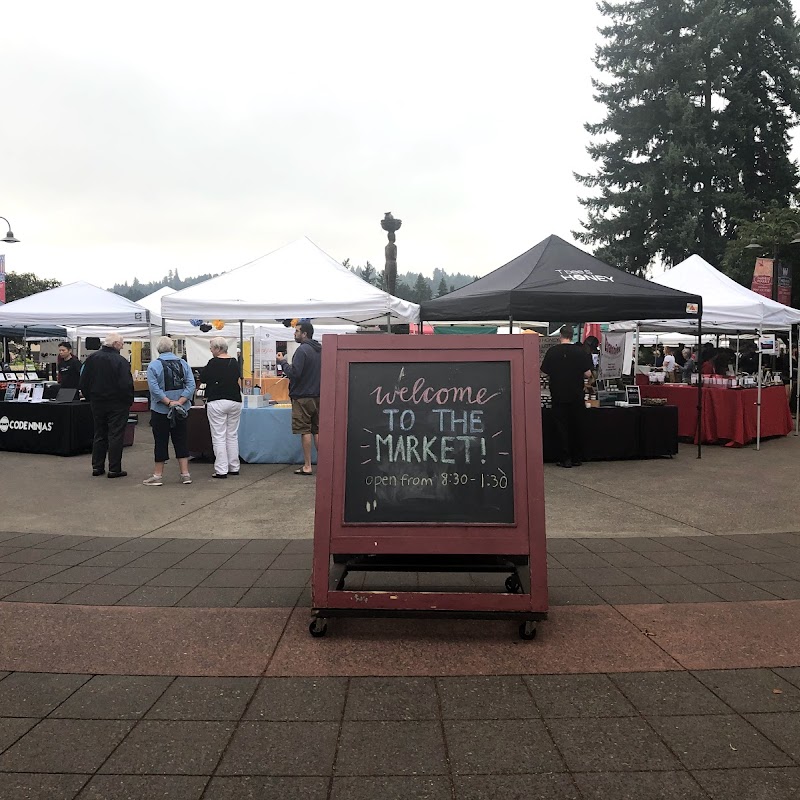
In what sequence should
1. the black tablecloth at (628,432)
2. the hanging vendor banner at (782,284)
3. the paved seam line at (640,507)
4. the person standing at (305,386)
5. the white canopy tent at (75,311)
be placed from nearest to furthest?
the paved seam line at (640,507), the person standing at (305,386), the black tablecloth at (628,432), the white canopy tent at (75,311), the hanging vendor banner at (782,284)

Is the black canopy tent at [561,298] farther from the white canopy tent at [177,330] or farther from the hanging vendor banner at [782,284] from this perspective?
the hanging vendor banner at [782,284]

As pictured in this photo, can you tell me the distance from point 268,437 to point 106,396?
7.28 feet

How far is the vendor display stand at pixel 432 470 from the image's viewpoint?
3.62m

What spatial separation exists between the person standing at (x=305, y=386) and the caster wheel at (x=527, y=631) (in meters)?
5.21

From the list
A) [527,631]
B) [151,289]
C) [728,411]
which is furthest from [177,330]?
[151,289]

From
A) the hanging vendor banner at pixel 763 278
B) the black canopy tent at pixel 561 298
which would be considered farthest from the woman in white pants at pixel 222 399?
the hanging vendor banner at pixel 763 278

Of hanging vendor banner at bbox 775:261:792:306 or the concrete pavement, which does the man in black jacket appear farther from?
hanging vendor banner at bbox 775:261:792:306

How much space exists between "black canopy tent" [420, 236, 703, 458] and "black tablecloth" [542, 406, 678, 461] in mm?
1441

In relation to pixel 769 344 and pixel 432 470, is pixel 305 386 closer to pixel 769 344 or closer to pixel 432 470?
pixel 432 470

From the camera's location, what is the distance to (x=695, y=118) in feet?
107

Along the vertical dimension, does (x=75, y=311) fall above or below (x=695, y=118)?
below

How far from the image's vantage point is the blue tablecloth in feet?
32.3

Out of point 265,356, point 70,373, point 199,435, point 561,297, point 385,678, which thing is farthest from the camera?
point 70,373

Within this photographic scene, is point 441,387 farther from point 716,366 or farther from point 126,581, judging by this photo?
point 716,366
